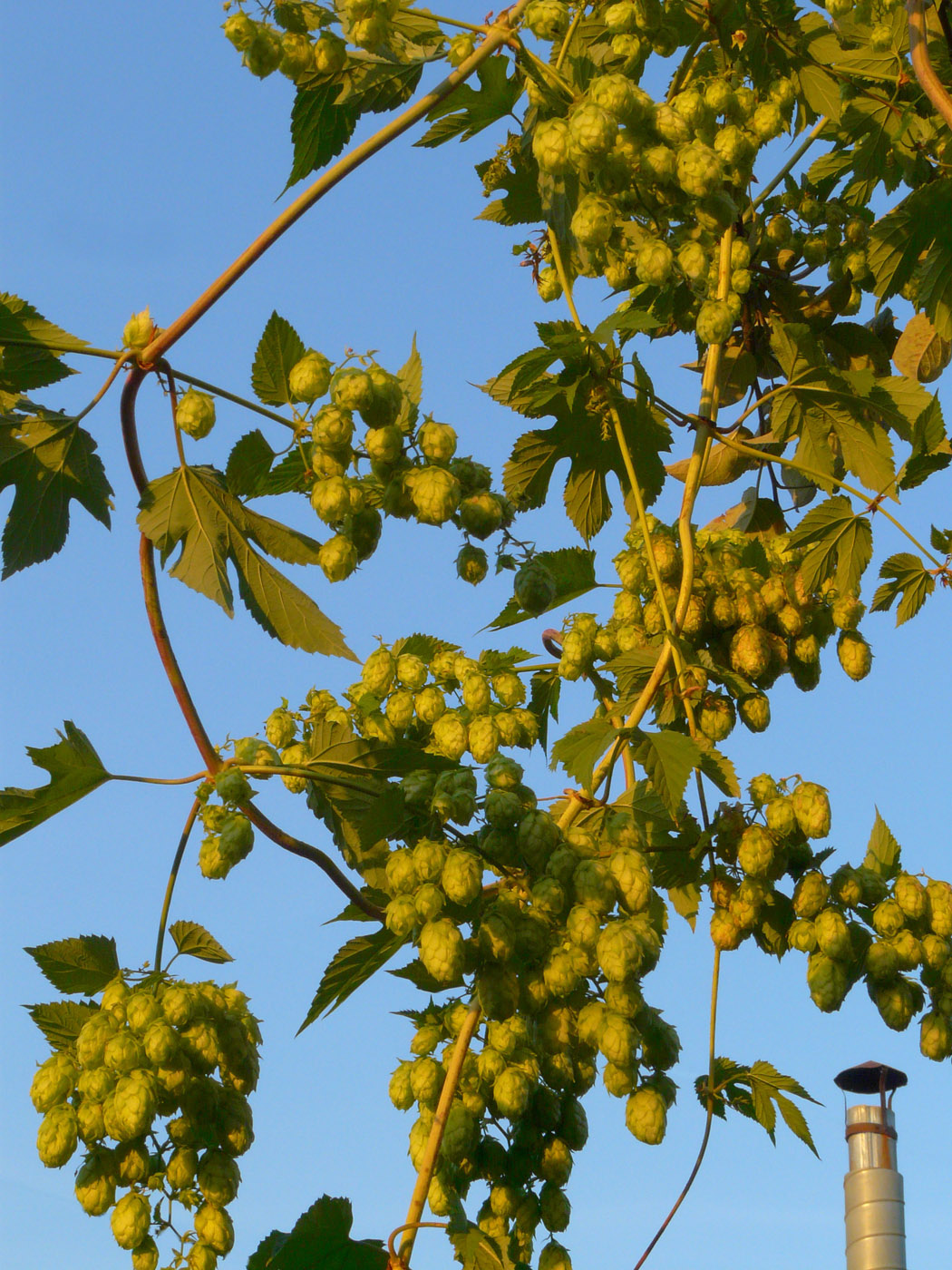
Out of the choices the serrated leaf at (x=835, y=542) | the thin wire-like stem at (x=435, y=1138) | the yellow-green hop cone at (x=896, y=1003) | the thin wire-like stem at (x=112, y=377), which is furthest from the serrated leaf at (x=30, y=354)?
the yellow-green hop cone at (x=896, y=1003)

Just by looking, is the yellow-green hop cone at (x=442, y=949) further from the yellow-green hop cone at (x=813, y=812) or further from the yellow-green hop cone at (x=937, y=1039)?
the yellow-green hop cone at (x=937, y=1039)

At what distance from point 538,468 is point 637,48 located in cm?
106

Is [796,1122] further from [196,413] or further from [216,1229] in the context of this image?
[196,413]

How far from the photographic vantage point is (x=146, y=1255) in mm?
2713

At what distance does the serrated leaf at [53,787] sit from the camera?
3.09m

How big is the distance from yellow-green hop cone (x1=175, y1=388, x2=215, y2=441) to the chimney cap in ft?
15.9

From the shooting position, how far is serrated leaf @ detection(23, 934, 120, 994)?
2973 millimetres

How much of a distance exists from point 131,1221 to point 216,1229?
16 cm

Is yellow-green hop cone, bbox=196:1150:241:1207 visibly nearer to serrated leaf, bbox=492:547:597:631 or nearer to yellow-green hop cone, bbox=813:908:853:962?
yellow-green hop cone, bbox=813:908:853:962

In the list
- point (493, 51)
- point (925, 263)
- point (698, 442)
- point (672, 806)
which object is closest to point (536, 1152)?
point (672, 806)

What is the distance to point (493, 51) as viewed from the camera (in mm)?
2984

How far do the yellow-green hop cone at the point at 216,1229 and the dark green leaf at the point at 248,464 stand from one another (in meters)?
1.50

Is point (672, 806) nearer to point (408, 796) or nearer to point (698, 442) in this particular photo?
point (408, 796)

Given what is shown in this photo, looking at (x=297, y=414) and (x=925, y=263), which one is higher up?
(x=925, y=263)
